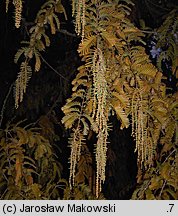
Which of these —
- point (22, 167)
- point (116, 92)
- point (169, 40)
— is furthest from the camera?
point (22, 167)

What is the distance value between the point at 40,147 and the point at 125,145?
1.26m

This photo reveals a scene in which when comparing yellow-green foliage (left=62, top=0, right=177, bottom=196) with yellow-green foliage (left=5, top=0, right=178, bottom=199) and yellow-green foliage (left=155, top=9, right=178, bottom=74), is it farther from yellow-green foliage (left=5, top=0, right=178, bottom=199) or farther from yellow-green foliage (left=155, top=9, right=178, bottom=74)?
yellow-green foliage (left=155, top=9, right=178, bottom=74)

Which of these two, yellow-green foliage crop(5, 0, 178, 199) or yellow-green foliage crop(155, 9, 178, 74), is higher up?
yellow-green foliage crop(155, 9, 178, 74)

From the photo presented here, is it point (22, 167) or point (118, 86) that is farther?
point (22, 167)

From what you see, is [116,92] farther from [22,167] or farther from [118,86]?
[22,167]

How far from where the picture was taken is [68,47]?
3.27 metres

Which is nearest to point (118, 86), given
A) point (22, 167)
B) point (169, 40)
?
point (169, 40)

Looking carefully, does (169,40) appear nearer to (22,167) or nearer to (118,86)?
(118,86)

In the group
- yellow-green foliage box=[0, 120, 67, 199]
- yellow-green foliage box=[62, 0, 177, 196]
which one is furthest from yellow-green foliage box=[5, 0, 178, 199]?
yellow-green foliage box=[0, 120, 67, 199]

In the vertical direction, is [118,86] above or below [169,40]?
below

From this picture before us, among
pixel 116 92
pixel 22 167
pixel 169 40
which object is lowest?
pixel 22 167

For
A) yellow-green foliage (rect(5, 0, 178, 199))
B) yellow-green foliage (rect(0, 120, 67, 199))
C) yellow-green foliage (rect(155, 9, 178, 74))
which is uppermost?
yellow-green foliage (rect(155, 9, 178, 74))

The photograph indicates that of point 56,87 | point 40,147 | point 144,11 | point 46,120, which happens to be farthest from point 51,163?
point 144,11

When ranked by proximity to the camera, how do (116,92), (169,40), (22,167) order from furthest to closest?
(22,167), (169,40), (116,92)
